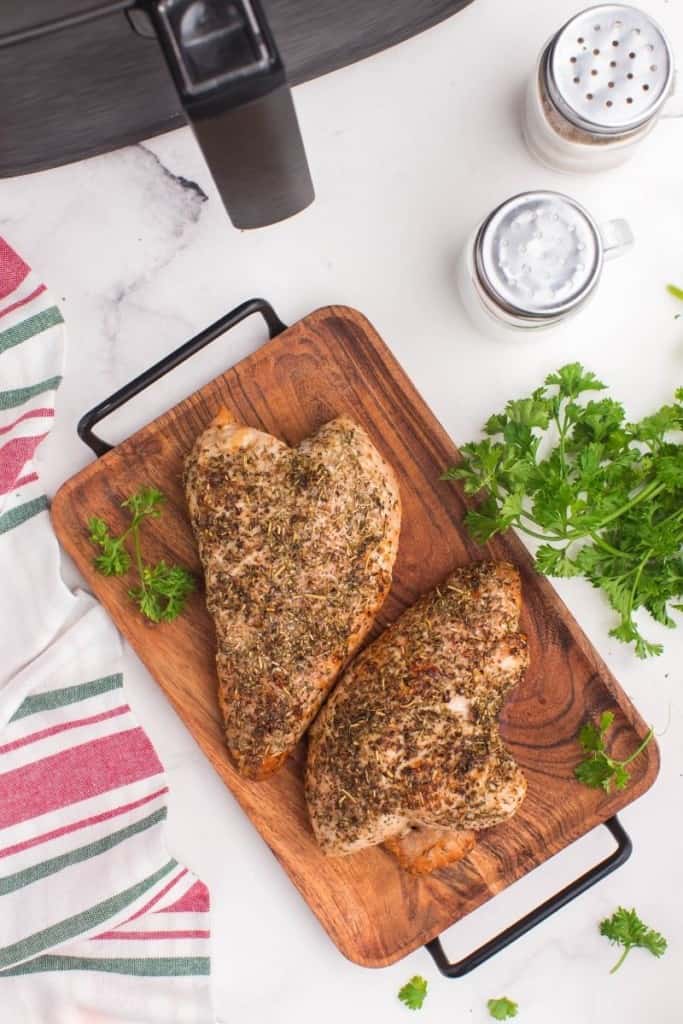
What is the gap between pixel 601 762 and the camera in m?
1.56

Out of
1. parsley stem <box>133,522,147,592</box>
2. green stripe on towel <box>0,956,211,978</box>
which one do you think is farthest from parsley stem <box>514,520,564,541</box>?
green stripe on towel <box>0,956,211,978</box>

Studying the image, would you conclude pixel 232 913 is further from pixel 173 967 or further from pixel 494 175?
pixel 494 175

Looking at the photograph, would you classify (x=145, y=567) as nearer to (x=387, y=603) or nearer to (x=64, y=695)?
(x=64, y=695)

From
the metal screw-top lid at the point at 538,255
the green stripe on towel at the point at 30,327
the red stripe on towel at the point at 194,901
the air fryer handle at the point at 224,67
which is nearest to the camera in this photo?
the air fryer handle at the point at 224,67

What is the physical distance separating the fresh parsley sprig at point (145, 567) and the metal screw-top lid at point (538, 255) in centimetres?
64

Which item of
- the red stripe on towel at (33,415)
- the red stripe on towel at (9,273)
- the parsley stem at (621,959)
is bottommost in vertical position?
the parsley stem at (621,959)

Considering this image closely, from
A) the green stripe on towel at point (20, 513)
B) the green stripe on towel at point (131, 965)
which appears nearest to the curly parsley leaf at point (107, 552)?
the green stripe on towel at point (20, 513)

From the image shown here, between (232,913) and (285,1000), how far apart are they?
182 mm

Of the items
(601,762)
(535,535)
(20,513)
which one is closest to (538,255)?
(535,535)

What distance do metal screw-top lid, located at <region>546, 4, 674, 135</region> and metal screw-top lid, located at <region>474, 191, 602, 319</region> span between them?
0.45 feet

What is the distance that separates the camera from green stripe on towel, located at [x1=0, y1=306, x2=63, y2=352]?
157 cm

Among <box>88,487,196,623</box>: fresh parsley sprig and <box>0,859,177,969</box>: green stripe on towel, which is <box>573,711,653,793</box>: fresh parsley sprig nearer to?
<box>88,487,196,623</box>: fresh parsley sprig

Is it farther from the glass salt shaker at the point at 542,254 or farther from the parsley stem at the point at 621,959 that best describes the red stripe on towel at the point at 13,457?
the parsley stem at the point at 621,959

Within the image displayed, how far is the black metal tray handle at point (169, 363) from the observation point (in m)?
1.59
